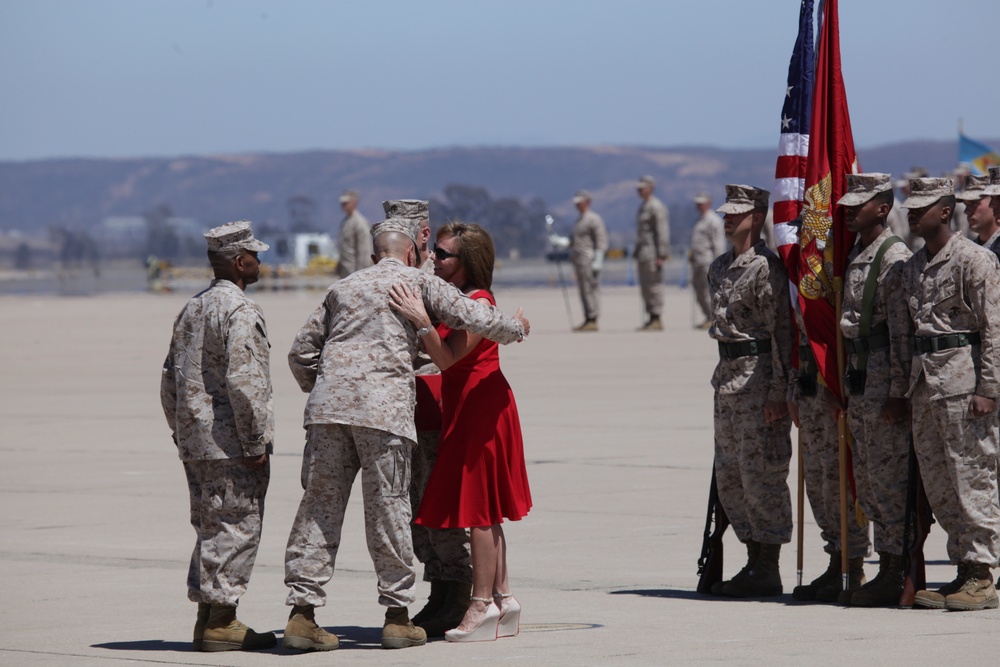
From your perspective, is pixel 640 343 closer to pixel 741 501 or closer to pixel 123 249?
pixel 741 501

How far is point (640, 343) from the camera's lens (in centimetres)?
2847

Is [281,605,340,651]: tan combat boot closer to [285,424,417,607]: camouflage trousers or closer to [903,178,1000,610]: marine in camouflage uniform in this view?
[285,424,417,607]: camouflage trousers

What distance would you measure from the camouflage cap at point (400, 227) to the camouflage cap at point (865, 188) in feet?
7.12

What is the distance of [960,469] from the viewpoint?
28.1 ft

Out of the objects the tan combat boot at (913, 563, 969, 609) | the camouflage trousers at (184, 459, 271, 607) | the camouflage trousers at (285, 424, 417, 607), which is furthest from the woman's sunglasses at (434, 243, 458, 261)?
the tan combat boot at (913, 563, 969, 609)

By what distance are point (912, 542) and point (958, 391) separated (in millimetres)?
784

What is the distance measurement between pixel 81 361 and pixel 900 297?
2080 centimetres

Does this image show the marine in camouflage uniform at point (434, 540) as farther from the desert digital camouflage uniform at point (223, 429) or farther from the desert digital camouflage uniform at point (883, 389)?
the desert digital camouflage uniform at point (883, 389)

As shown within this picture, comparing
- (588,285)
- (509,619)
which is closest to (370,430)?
(509,619)

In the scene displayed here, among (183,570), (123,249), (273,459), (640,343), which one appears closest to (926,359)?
(183,570)

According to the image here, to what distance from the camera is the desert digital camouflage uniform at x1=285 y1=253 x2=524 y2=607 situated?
780cm

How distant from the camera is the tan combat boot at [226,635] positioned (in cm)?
787

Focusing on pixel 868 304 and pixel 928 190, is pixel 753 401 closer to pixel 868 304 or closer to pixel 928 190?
pixel 868 304

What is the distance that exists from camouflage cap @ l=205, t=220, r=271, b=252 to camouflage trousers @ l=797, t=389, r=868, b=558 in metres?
2.90
